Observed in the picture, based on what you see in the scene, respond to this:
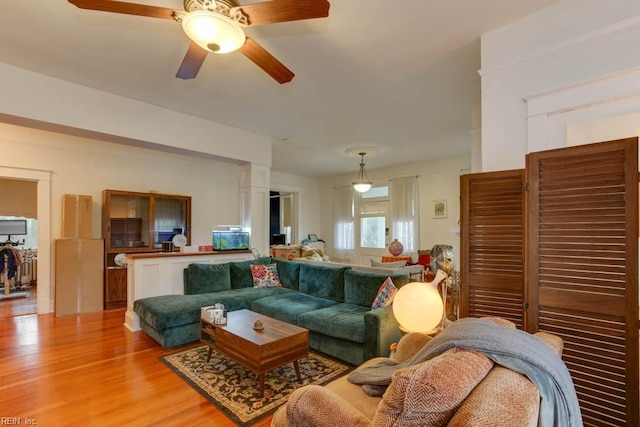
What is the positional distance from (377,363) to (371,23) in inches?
93.2

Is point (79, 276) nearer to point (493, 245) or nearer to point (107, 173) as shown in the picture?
point (107, 173)

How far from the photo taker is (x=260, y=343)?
2.35m

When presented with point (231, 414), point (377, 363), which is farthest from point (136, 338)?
point (377, 363)

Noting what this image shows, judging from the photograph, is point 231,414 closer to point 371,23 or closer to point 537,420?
point 537,420

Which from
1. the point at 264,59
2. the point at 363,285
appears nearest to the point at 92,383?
the point at 363,285

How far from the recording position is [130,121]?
144 inches

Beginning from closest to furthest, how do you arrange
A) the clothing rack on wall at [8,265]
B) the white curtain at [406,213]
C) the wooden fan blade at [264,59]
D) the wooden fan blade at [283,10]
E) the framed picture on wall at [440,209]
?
the wooden fan blade at [283,10] → the wooden fan blade at [264,59] → the clothing rack on wall at [8,265] → the framed picture on wall at [440,209] → the white curtain at [406,213]

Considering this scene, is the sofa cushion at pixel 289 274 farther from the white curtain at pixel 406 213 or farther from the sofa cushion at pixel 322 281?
the white curtain at pixel 406 213

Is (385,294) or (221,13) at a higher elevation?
(221,13)

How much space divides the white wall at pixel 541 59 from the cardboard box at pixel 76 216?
5.46m

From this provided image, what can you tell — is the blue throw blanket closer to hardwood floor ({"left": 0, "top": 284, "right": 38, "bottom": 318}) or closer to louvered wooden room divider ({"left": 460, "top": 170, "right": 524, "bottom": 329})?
louvered wooden room divider ({"left": 460, "top": 170, "right": 524, "bottom": 329})

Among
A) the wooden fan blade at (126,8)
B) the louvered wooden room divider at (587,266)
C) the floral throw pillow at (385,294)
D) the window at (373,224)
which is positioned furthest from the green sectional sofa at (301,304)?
the window at (373,224)

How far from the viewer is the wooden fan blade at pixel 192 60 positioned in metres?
2.06

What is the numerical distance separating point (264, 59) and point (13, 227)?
7.98 meters
